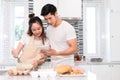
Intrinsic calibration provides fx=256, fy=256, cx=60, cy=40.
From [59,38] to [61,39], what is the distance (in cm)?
2

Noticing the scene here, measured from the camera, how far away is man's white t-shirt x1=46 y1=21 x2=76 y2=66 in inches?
104

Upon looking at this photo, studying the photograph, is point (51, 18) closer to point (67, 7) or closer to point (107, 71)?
point (67, 7)

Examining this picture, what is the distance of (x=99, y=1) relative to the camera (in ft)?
15.8

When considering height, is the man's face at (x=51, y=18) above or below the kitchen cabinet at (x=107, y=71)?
above

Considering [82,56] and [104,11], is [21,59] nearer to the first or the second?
[82,56]

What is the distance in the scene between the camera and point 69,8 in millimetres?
4340

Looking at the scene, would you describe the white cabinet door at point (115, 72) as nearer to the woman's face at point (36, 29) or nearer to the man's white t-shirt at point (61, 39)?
the man's white t-shirt at point (61, 39)

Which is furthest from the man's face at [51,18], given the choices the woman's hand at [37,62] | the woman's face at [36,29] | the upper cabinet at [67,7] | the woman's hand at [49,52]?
the upper cabinet at [67,7]

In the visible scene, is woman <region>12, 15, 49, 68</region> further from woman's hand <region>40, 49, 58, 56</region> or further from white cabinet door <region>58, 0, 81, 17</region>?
white cabinet door <region>58, 0, 81, 17</region>

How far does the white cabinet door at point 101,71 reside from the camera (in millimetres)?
4250

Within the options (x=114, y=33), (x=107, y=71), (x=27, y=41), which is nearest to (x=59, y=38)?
(x=27, y=41)

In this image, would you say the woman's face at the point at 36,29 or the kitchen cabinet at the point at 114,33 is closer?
the woman's face at the point at 36,29

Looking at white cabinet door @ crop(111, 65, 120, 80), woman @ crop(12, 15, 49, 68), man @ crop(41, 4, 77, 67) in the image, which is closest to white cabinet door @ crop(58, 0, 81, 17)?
white cabinet door @ crop(111, 65, 120, 80)

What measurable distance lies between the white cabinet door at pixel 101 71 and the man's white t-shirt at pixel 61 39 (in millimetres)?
1643
